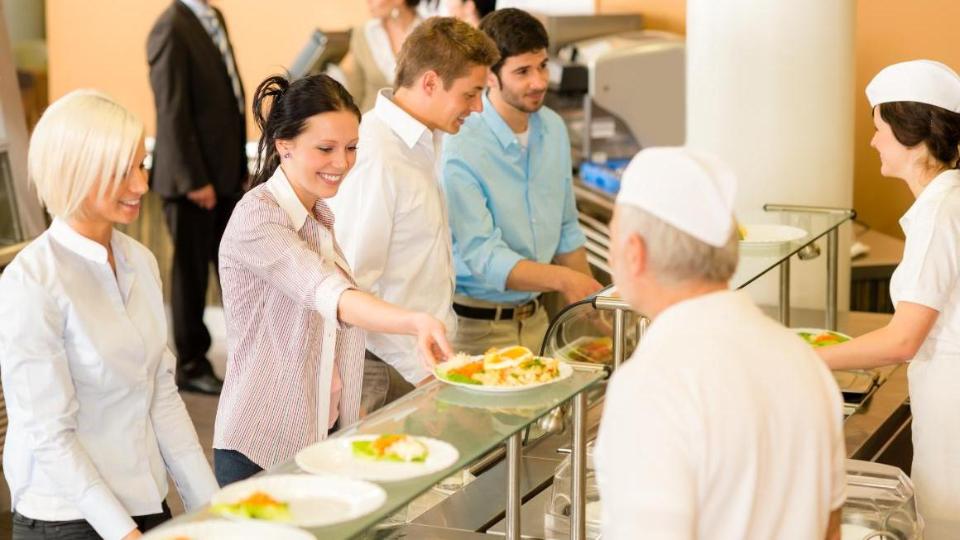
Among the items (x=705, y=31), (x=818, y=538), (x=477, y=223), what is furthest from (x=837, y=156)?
(x=818, y=538)

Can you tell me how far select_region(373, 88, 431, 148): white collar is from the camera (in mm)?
3197

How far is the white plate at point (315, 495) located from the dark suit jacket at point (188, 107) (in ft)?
13.1

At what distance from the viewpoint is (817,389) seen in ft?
5.59

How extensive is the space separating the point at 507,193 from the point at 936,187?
4.06 feet

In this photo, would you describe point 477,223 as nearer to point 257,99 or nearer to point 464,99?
point 464,99

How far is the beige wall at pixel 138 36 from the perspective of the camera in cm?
720

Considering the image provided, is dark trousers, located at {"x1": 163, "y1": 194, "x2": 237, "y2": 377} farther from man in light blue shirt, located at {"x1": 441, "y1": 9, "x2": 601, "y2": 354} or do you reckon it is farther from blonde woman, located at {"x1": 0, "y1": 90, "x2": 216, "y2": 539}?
blonde woman, located at {"x1": 0, "y1": 90, "x2": 216, "y2": 539}

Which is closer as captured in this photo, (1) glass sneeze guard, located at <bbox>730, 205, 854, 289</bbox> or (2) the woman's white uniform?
(2) the woman's white uniform

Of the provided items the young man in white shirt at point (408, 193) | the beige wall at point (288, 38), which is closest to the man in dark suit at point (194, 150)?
the beige wall at point (288, 38)

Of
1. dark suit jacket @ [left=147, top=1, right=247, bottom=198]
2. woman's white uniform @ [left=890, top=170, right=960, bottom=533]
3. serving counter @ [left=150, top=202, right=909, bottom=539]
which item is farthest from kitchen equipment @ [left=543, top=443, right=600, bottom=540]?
dark suit jacket @ [left=147, top=1, right=247, bottom=198]

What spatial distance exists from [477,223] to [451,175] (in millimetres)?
153

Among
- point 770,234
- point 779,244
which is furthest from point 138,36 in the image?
point 779,244

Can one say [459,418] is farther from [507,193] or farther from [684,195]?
[507,193]

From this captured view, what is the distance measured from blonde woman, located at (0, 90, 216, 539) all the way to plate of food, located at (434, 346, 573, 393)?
0.53 metres
